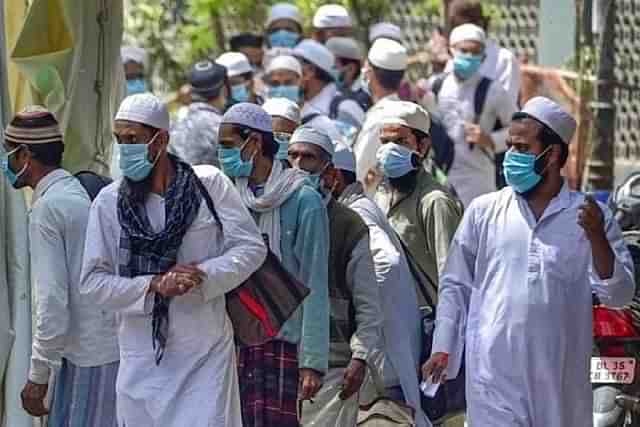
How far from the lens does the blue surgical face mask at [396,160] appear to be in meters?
9.27

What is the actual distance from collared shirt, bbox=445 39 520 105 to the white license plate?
506cm

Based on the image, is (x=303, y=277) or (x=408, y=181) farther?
(x=408, y=181)

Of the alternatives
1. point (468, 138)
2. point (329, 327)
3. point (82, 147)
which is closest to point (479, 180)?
point (468, 138)

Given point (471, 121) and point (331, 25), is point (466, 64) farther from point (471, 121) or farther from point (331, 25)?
point (331, 25)

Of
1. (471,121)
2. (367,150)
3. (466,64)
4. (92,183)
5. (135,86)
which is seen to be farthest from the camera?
(135,86)

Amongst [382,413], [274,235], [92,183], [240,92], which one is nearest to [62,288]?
[92,183]

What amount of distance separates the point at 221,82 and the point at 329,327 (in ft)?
15.4

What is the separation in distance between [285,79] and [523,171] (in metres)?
5.39

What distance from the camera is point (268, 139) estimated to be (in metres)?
8.22

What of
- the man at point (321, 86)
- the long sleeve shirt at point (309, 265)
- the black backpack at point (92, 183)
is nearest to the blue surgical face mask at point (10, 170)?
the black backpack at point (92, 183)

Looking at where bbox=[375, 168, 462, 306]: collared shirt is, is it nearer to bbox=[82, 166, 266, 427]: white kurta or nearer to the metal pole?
bbox=[82, 166, 266, 427]: white kurta

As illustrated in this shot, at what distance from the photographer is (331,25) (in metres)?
15.1

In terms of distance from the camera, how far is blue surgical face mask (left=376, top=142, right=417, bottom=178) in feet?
30.4

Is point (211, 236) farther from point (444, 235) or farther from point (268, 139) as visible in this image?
point (444, 235)
